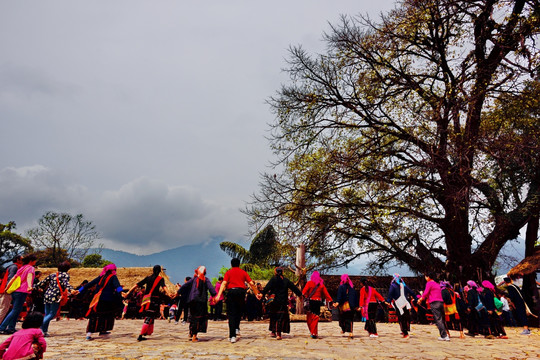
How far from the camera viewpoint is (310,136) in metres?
18.5

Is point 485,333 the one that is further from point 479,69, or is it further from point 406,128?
point 479,69

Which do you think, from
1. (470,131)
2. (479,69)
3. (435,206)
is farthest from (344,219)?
(479,69)

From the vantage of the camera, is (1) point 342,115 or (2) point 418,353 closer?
(2) point 418,353

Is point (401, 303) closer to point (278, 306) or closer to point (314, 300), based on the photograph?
point (314, 300)

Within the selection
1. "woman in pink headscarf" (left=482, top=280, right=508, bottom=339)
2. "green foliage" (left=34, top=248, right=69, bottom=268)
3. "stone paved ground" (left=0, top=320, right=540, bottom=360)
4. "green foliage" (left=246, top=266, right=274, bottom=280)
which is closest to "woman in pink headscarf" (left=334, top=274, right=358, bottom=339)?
"stone paved ground" (left=0, top=320, right=540, bottom=360)

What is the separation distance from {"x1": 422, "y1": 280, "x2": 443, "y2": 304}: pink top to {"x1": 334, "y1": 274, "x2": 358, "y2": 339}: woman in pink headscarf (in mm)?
2092

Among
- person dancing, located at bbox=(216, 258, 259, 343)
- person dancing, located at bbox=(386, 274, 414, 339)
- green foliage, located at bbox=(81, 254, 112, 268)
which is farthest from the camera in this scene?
green foliage, located at bbox=(81, 254, 112, 268)

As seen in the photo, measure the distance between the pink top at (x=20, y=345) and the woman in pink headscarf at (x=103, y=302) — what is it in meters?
4.46

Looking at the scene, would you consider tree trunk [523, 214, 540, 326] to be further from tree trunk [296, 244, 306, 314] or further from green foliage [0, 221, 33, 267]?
green foliage [0, 221, 33, 267]

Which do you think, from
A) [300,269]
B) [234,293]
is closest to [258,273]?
[300,269]

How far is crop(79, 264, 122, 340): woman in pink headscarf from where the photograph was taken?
30.3 feet

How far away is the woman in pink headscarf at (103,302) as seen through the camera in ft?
30.3

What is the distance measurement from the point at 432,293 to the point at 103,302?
30.2 ft

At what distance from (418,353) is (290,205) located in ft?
34.6
